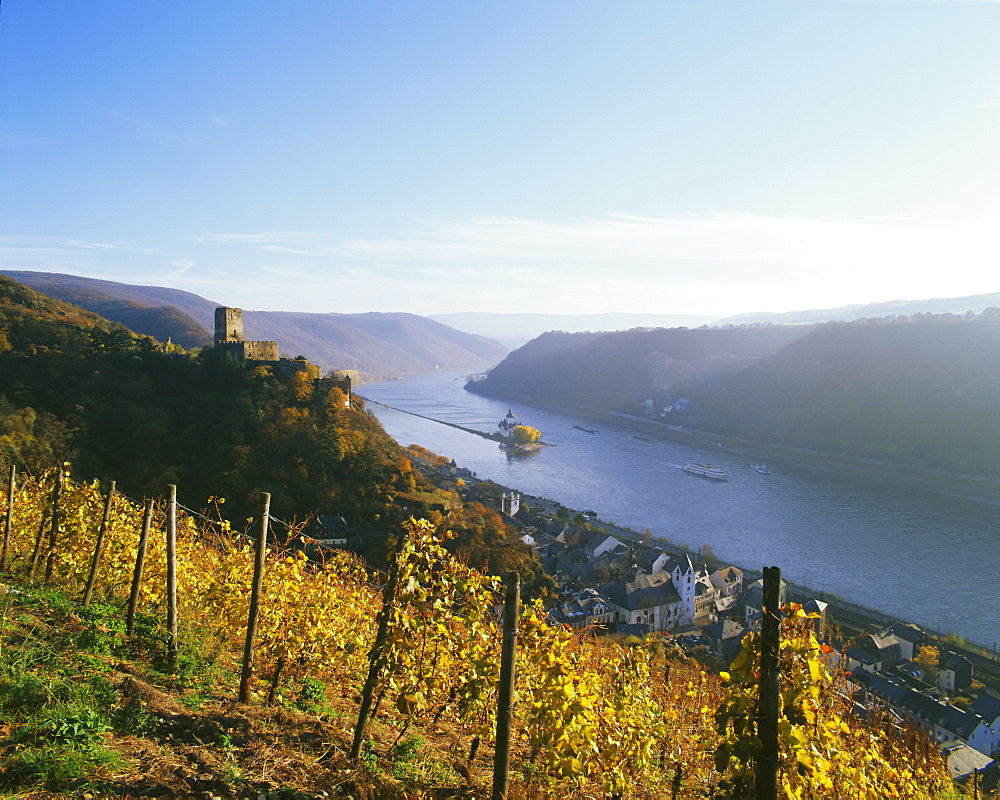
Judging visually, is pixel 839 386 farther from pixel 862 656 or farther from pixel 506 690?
pixel 506 690

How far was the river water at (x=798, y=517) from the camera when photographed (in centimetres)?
1453

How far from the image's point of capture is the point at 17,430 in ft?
41.6

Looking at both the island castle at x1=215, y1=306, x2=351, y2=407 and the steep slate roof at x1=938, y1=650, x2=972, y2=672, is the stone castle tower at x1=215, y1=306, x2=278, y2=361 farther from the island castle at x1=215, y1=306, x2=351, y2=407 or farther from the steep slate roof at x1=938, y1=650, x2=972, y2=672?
the steep slate roof at x1=938, y1=650, x2=972, y2=672

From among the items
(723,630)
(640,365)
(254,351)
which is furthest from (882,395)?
(254,351)

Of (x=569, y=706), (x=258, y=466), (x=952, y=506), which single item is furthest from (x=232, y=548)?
(x=952, y=506)

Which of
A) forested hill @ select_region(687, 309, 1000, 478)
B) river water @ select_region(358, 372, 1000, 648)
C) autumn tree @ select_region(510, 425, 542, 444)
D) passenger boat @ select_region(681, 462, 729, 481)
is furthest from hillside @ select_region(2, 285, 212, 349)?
forested hill @ select_region(687, 309, 1000, 478)

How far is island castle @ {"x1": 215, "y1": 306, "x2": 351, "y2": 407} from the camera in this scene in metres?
16.9

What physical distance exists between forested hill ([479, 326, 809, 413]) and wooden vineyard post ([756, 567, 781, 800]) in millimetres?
46832

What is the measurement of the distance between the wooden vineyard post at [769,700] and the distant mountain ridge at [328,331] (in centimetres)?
3993

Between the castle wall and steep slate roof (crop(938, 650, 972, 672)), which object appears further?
the castle wall

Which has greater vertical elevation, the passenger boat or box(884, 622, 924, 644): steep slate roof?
the passenger boat

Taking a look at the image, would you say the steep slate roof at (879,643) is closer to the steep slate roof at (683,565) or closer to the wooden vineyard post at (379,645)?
the steep slate roof at (683,565)

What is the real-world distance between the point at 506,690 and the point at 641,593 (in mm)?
13073

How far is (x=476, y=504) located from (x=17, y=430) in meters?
12.0
